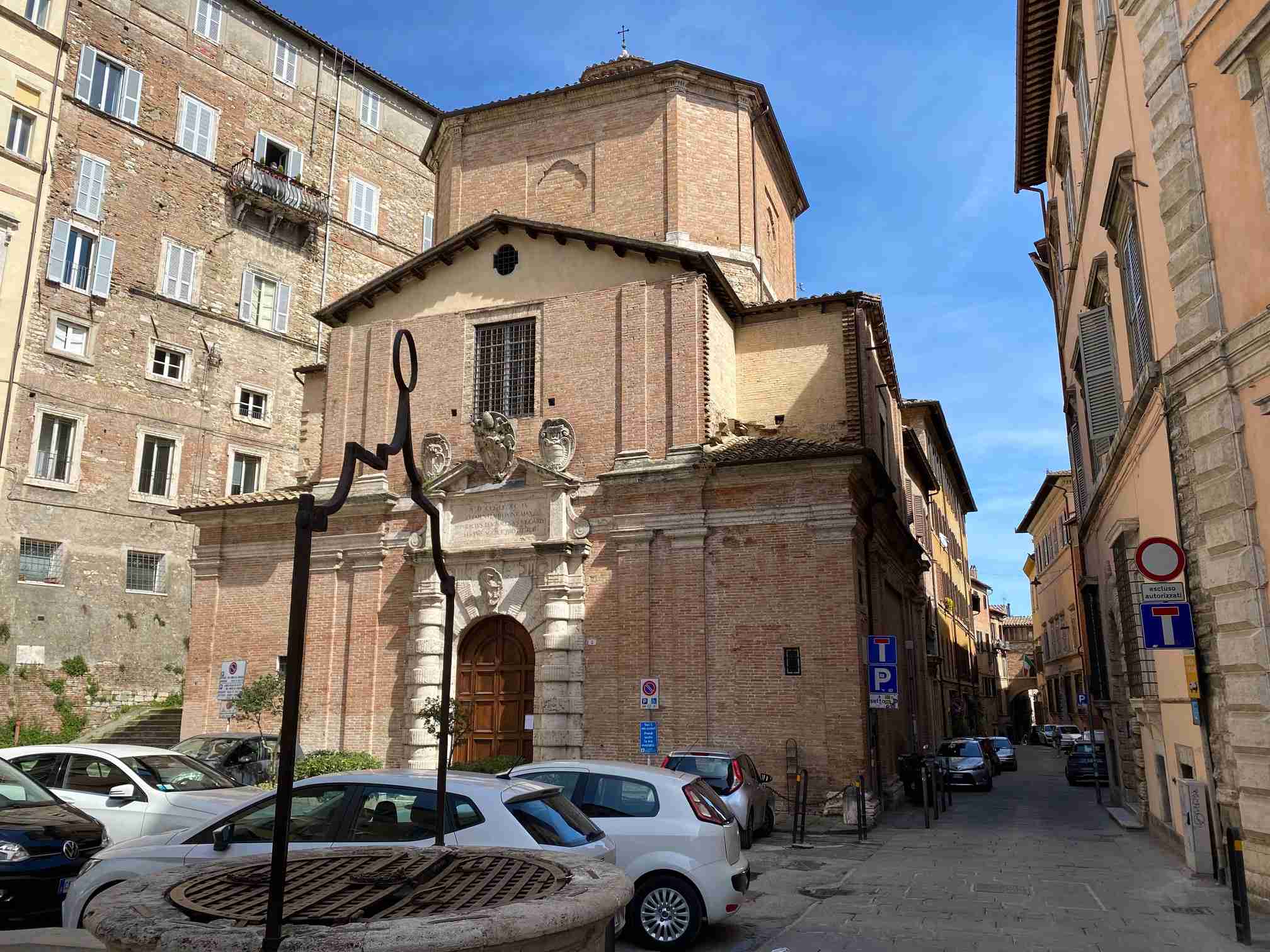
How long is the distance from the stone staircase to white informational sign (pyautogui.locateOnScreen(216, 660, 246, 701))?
8.85m

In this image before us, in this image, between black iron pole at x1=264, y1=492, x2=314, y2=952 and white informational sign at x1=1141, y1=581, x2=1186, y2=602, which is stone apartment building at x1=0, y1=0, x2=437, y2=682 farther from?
black iron pole at x1=264, y1=492, x2=314, y2=952

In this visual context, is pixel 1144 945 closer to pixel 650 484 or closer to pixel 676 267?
pixel 650 484

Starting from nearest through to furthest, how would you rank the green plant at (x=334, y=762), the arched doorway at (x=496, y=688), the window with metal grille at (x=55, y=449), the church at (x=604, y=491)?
the church at (x=604, y=491) → the green plant at (x=334, y=762) → the arched doorway at (x=496, y=688) → the window with metal grille at (x=55, y=449)

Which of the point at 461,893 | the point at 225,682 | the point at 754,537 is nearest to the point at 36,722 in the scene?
the point at 225,682

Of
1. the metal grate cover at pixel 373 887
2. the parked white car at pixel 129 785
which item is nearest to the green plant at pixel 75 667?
the parked white car at pixel 129 785

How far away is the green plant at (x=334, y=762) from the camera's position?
1786 centimetres

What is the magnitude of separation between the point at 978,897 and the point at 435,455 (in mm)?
13877

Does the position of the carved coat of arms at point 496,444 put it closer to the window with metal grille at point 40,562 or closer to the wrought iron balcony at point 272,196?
the window with metal grille at point 40,562

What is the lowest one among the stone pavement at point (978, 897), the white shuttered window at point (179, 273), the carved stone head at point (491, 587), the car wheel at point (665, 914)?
the stone pavement at point (978, 897)

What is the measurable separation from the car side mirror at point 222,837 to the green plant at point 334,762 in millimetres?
10910

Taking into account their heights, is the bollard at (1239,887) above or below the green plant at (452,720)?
below

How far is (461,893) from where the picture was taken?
15.8 ft

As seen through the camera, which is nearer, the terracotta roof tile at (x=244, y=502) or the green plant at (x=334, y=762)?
the green plant at (x=334, y=762)

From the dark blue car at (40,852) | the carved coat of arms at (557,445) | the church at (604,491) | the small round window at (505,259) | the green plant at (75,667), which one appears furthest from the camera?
the green plant at (75,667)
